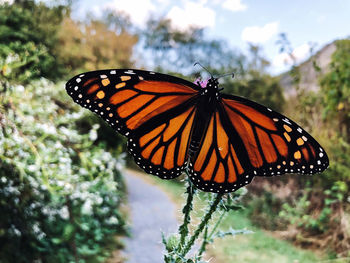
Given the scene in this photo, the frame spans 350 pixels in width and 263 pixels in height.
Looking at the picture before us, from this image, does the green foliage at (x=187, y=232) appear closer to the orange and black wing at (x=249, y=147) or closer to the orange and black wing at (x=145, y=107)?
the orange and black wing at (x=249, y=147)

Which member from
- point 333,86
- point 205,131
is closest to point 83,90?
point 205,131

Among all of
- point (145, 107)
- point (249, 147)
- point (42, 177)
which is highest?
point (42, 177)

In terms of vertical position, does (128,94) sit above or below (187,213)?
above

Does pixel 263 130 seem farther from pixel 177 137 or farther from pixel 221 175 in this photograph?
pixel 177 137

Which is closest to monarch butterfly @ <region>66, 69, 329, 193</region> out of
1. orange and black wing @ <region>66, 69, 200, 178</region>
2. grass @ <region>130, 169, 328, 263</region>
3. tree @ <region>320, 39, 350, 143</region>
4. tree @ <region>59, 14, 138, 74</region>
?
orange and black wing @ <region>66, 69, 200, 178</region>

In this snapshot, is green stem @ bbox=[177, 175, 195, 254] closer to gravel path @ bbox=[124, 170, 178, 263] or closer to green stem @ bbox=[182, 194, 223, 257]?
green stem @ bbox=[182, 194, 223, 257]

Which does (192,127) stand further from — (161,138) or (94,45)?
(94,45)

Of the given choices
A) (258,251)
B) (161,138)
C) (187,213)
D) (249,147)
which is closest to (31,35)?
(258,251)
